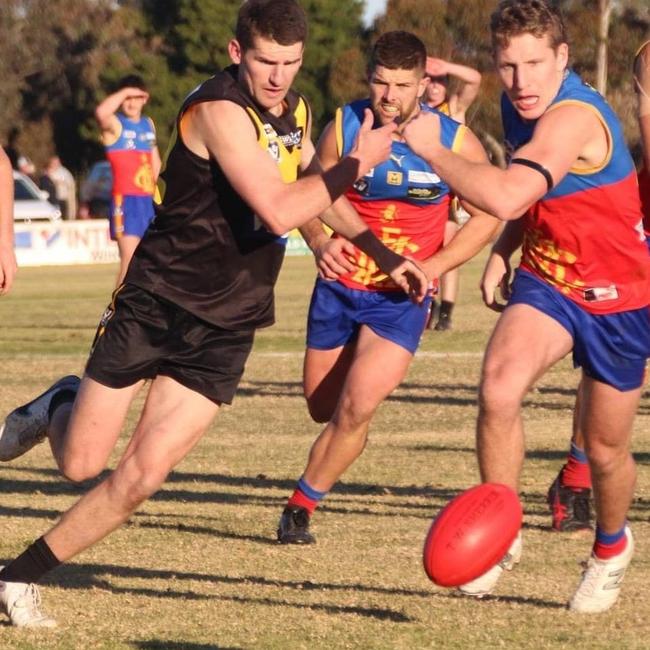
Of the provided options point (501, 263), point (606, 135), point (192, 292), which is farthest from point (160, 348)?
point (606, 135)

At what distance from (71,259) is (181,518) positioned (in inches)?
1110

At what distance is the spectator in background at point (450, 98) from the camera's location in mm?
10102

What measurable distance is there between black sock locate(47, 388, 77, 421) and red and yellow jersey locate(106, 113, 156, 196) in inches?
Answer: 397

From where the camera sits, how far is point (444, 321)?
18031 millimetres

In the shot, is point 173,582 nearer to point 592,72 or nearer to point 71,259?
point 71,259

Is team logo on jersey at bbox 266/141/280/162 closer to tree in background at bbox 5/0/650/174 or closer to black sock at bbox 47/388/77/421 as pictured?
black sock at bbox 47/388/77/421

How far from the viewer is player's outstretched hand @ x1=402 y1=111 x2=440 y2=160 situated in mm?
5836

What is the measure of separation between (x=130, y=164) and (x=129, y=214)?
1.89 ft

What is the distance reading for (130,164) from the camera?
1706 cm

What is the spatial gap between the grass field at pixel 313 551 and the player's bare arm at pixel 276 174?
143 centimetres

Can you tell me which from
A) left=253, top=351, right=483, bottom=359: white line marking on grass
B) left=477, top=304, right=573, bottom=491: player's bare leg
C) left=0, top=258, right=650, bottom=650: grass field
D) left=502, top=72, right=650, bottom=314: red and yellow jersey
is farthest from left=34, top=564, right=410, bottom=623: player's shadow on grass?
left=253, top=351, right=483, bottom=359: white line marking on grass

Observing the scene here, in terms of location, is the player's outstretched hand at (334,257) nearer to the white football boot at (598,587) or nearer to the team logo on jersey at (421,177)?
the team logo on jersey at (421,177)

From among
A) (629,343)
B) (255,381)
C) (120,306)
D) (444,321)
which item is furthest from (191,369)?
(444,321)

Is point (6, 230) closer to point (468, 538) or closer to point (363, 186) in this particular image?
point (363, 186)
